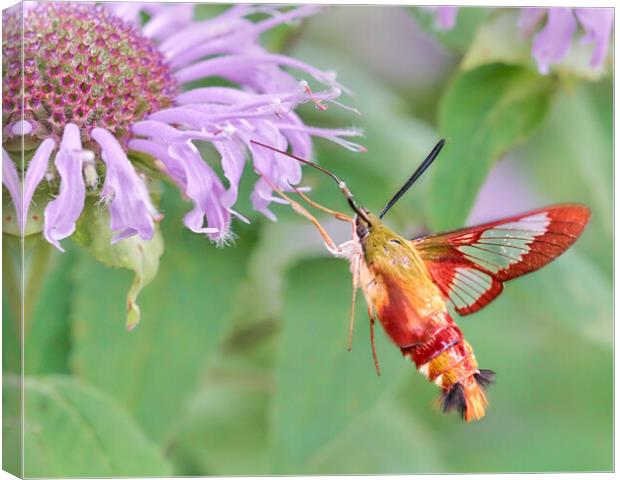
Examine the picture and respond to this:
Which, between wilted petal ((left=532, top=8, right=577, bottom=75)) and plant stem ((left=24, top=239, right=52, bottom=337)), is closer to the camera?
plant stem ((left=24, top=239, right=52, bottom=337))

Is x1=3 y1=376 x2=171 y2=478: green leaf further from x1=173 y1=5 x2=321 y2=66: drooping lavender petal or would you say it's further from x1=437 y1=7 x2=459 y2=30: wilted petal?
x1=437 y1=7 x2=459 y2=30: wilted petal

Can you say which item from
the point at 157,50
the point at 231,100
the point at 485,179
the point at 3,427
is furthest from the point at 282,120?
the point at 3,427

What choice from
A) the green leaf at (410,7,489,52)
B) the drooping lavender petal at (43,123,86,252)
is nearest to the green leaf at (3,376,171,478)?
the drooping lavender petal at (43,123,86,252)

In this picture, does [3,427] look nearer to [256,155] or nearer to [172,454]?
[172,454]

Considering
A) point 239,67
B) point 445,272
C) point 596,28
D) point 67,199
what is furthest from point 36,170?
point 596,28

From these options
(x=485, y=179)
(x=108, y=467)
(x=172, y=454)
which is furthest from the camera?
(x=172, y=454)
